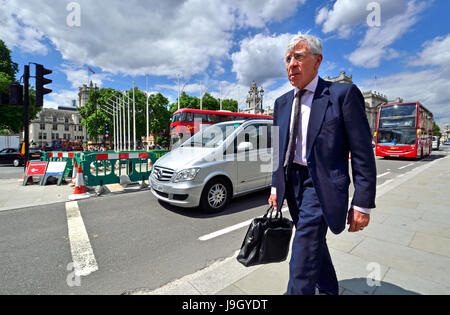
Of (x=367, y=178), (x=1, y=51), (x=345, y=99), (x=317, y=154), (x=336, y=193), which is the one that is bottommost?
(x=336, y=193)

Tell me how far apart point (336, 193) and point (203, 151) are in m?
3.32

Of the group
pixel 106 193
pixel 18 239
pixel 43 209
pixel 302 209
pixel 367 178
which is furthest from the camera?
pixel 106 193

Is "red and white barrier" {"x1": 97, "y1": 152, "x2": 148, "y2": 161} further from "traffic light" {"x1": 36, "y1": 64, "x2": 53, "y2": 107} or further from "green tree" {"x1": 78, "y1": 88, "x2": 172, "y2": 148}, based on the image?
"green tree" {"x1": 78, "y1": 88, "x2": 172, "y2": 148}

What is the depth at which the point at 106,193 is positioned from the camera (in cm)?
639

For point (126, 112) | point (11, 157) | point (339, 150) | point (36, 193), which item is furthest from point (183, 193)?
point (126, 112)

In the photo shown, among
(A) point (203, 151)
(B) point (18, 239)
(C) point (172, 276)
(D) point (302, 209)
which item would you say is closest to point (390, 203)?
(A) point (203, 151)

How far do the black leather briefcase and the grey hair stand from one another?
4.25 feet

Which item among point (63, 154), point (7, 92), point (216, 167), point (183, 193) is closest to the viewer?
point (183, 193)

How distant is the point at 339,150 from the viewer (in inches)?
60.4

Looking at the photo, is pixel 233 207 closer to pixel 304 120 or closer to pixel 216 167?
pixel 216 167

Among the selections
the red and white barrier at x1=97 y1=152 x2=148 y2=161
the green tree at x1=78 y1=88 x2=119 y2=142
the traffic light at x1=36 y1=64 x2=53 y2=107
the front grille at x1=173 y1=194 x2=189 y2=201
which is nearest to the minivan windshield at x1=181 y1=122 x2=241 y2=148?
the front grille at x1=173 y1=194 x2=189 y2=201

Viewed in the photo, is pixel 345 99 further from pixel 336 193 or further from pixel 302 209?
pixel 302 209

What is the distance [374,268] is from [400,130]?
16.8 m

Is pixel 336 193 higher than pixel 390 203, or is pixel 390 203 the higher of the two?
pixel 336 193
